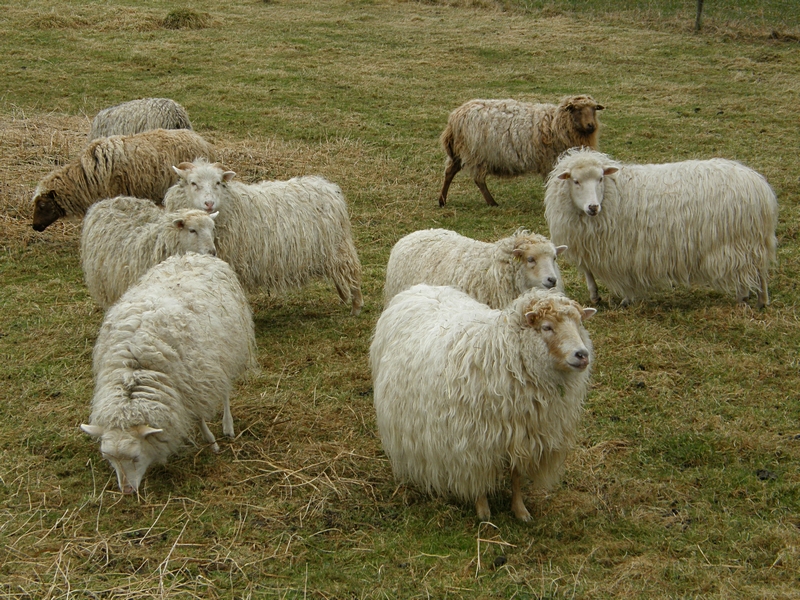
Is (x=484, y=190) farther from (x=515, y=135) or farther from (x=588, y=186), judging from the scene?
(x=588, y=186)

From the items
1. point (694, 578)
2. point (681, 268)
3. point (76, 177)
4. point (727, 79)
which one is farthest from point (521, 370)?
point (727, 79)

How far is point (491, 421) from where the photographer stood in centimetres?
435

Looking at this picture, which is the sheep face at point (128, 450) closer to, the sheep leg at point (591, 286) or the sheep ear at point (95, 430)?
the sheep ear at point (95, 430)

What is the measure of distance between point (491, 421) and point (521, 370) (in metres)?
0.30

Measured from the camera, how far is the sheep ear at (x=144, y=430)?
15.2 feet

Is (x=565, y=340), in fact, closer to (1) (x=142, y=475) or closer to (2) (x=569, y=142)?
(1) (x=142, y=475)

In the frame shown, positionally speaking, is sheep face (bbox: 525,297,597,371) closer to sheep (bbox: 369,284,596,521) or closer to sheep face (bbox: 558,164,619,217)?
sheep (bbox: 369,284,596,521)

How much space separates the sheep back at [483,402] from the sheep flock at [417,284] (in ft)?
0.03

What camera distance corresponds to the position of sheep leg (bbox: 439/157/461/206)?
11.2 m

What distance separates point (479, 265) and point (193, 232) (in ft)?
7.24

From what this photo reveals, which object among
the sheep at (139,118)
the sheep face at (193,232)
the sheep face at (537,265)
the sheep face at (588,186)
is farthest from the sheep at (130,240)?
the sheep at (139,118)

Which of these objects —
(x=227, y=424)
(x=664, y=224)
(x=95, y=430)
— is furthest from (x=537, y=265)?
(x=95, y=430)

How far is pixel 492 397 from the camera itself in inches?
171

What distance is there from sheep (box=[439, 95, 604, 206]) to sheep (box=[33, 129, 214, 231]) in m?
3.60
